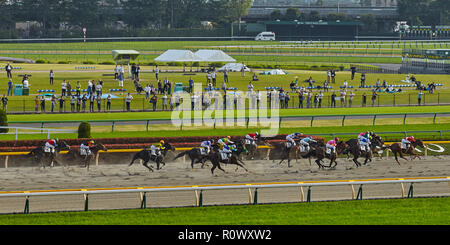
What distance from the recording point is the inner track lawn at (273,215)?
59.0ft

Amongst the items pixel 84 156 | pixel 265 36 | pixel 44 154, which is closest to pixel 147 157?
pixel 84 156

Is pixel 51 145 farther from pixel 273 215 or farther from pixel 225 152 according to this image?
pixel 273 215

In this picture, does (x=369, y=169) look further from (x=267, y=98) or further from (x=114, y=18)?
(x=114, y=18)

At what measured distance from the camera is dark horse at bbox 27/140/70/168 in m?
25.9

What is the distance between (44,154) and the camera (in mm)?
25922

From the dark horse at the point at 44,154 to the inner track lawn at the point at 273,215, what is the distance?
25.5 feet

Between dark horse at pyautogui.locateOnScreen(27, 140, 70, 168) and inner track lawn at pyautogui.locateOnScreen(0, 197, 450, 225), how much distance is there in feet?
25.5

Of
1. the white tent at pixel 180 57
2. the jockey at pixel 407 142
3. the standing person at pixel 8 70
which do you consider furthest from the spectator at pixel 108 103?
the jockey at pixel 407 142

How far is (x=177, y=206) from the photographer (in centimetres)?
1948

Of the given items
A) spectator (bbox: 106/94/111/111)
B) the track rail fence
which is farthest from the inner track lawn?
spectator (bbox: 106/94/111/111)

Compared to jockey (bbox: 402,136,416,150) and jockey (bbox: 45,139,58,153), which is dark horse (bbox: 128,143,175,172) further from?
jockey (bbox: 402,136,416,150)

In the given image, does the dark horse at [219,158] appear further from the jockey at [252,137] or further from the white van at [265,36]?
the white van at [265,36]

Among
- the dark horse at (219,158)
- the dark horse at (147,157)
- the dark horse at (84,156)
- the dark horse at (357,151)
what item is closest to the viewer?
the dark horse at (219,158)

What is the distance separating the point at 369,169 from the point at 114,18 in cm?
8721
